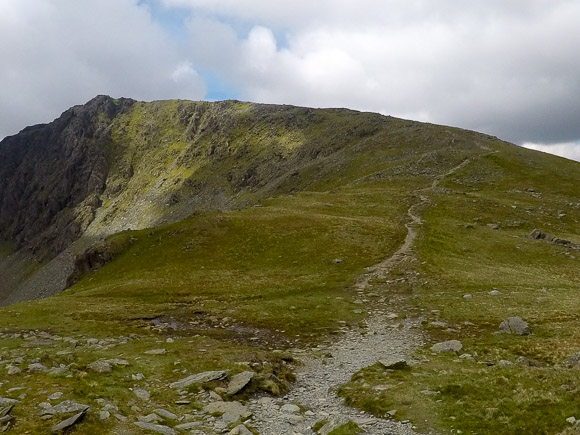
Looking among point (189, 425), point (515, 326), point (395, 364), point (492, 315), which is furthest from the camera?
point (492, 315)

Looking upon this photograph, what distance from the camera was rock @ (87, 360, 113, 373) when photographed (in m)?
20.5

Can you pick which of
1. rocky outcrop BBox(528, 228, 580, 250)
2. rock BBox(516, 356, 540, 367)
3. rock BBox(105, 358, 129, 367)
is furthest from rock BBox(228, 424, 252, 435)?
rocky outcrop BBox(528, 228, 580, 250)

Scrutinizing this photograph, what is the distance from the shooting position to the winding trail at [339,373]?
15758mm

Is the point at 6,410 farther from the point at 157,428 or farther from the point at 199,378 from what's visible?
the point at 199,378

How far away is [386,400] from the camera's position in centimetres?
1683

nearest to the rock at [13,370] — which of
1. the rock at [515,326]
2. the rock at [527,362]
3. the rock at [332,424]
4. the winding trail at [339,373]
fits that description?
the winding trail at [339,373]

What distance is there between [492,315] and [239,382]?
67.3 feet

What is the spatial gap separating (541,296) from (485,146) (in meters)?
117

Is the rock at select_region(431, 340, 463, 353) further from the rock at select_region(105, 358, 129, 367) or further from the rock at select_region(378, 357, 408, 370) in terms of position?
the rock at select_region(105, 358, 129, 367)

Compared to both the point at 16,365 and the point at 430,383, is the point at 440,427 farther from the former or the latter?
the point at 16,365

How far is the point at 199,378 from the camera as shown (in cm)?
2016

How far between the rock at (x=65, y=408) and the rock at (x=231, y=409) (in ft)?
14.6

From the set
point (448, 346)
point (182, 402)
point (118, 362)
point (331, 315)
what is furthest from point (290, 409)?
point (331, 315)

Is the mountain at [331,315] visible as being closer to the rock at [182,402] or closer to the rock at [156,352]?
the rock at [156,352]
